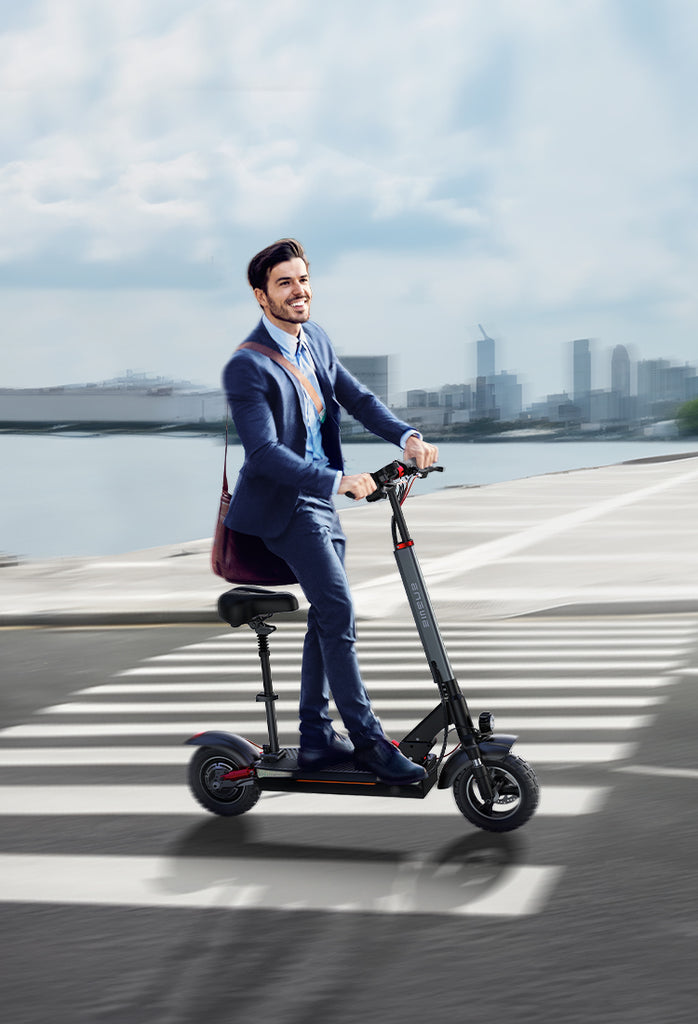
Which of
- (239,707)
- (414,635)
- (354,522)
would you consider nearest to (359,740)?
(239,707)

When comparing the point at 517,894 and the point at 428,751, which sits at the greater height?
the point at 428,751

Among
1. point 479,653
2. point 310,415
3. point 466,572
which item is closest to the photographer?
point 310,415

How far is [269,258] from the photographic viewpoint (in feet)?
17.6

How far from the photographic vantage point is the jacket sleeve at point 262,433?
508cm

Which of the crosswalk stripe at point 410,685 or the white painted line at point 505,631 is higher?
the crosswalk stripe at point 410,685

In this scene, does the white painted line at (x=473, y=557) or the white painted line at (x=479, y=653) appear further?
the white painted line at (x=473, y=557)

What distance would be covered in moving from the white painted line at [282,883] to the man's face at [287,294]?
1.97 m

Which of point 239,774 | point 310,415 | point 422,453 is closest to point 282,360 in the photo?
point 310,415

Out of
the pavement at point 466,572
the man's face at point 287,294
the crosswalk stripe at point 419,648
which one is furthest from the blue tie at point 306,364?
the pavement at point 466,572

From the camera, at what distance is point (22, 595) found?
14844 millimetres

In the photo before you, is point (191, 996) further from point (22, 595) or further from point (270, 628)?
point (22, 595)

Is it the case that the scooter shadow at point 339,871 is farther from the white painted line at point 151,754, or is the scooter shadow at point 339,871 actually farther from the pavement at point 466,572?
the pavement at point 466,572

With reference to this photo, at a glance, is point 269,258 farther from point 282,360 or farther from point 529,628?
point 529,628

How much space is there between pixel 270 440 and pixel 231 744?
125 cm
